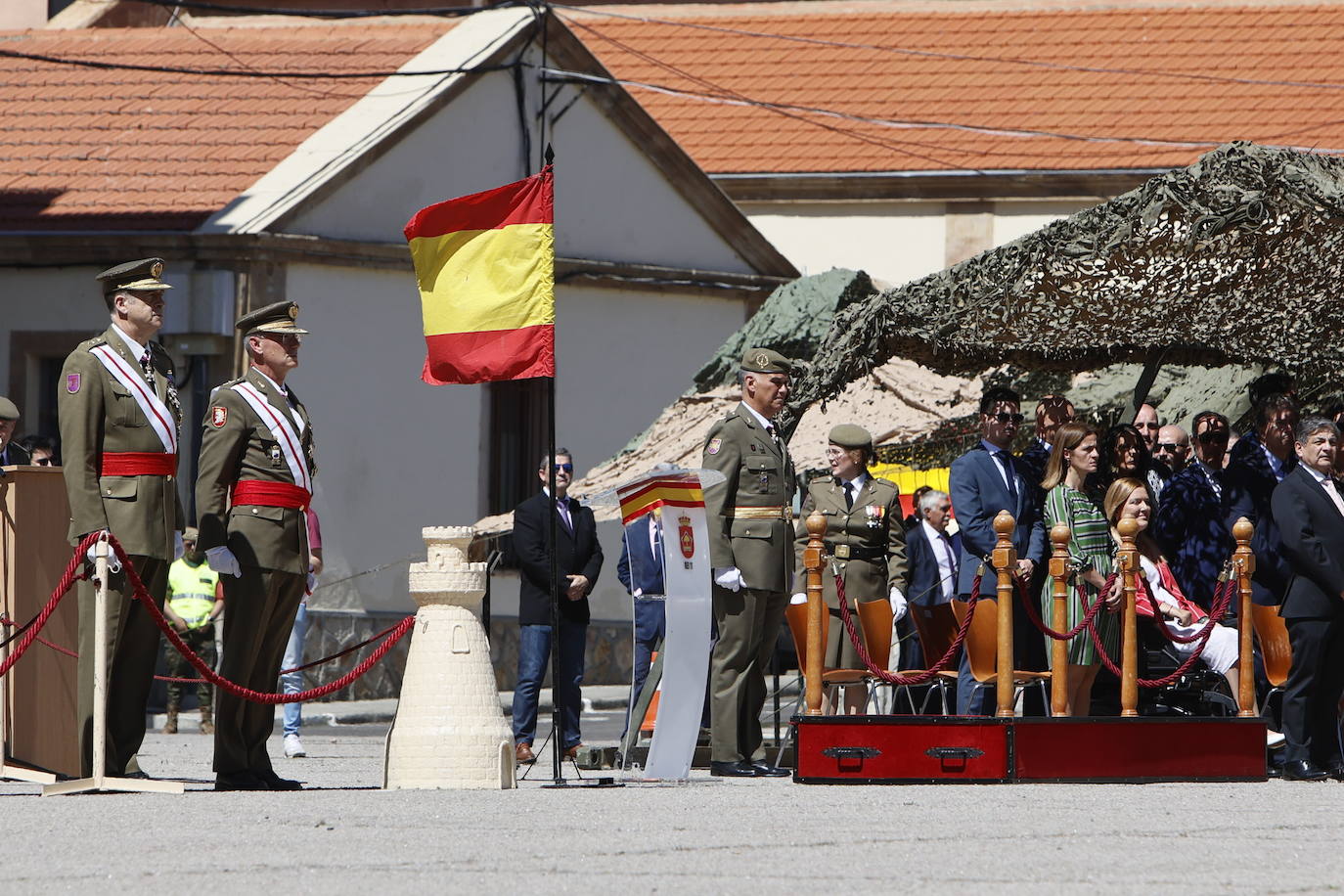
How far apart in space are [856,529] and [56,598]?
491 cm

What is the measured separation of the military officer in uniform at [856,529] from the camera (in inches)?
543

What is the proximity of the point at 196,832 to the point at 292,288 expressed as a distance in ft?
43.3

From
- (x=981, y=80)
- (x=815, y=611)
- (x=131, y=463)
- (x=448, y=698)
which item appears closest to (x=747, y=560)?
(x=815, y=611)

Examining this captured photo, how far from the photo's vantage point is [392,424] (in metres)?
22.7

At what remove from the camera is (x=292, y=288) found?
2150 centimetres

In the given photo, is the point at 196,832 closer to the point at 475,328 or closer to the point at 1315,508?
the point at 475,328

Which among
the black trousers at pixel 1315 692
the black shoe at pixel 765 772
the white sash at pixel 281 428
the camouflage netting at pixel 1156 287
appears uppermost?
the camouflage netting at pixel 1156 287

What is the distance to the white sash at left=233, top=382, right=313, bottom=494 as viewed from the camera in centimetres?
1070

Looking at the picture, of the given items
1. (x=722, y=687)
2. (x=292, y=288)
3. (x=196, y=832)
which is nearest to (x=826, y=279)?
(x=292, y=288)

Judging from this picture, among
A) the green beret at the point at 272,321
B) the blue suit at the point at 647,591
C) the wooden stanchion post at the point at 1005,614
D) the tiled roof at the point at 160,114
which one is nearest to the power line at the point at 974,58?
the tiled roof at the point at 160,114

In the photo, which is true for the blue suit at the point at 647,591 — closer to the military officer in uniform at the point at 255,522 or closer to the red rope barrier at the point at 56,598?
the military officer in uniform at the point at 255,522

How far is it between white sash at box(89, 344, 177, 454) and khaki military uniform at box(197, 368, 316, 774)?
17 cm

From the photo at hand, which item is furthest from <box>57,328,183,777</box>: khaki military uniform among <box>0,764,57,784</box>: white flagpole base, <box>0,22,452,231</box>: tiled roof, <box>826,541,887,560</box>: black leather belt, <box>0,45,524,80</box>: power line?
<box>0,45,524,80</box>: power line

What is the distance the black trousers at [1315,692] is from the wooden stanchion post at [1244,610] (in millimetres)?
175
